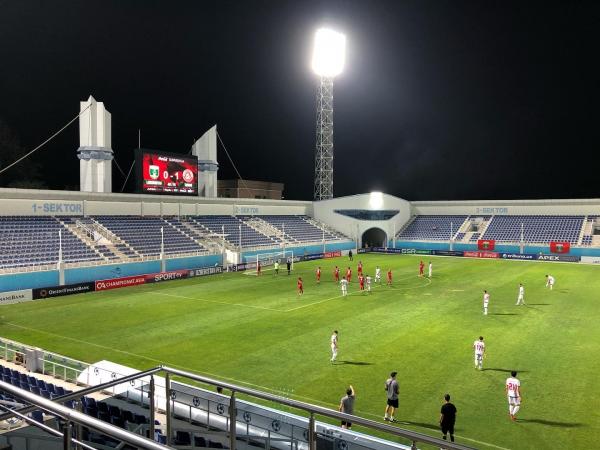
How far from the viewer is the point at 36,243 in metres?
38.2

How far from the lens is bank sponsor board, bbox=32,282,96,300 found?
108 ft

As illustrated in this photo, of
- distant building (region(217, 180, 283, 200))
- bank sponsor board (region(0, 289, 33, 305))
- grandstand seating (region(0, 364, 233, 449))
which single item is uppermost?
distant building (region(217, 180, 283, 200))

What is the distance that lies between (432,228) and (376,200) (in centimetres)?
1010

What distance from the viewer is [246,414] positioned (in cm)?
983

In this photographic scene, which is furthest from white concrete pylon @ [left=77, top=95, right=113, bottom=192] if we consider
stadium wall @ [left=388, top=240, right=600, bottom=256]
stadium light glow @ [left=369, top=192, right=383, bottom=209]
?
stadium wall @ [left=388, top=240, right=600, bottom=256]

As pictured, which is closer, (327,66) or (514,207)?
(327,66)

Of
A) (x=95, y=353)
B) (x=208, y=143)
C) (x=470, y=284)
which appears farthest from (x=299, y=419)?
(x=208, y=143)

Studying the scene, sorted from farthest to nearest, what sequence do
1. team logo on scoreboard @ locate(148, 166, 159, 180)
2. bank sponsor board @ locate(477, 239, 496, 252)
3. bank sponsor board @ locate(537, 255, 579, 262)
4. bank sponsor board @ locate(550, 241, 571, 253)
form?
bank sponsor board @ locate(477, 239, 496, 252) → bank sponsor board @ locate(550, 241, 571, 253) → bank sponsor board @ locate(537, 255, 579, 262) → team logo on scoreboard @ locate(148, 166, 159, 180)

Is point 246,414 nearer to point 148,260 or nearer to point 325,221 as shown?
point 148,260

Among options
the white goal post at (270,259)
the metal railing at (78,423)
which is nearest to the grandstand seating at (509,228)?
the white goal post at (270,259)

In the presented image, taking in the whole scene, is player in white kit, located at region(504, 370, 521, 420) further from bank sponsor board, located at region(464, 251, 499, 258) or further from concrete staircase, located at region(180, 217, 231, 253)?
bank sponsor board, located at region(464, 251, 499, 258)

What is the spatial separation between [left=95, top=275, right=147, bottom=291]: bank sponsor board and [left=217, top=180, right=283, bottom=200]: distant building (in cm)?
5309

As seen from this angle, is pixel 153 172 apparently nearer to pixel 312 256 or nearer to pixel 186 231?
pixel 186 231

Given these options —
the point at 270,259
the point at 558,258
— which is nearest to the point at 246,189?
the point at 270,259
